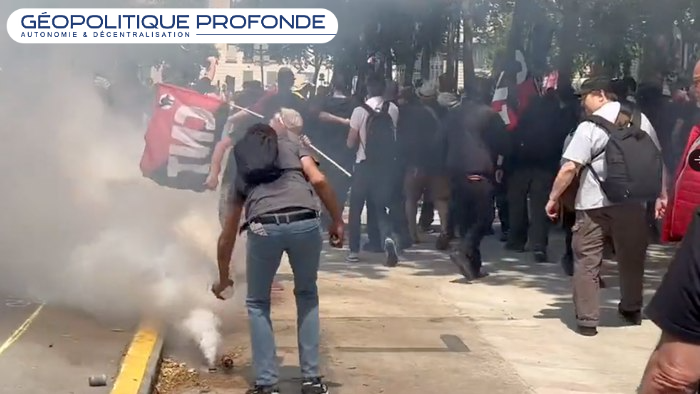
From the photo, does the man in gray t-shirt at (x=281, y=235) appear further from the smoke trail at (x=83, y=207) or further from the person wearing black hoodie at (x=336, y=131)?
the person wearing black hoodie at (x=336, y=131)

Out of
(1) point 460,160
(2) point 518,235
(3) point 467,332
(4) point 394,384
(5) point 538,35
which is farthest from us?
(5) point 538,35

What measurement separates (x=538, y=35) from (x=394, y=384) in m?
7.05

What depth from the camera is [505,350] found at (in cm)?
666

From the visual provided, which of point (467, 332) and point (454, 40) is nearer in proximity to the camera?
point (467, 332)

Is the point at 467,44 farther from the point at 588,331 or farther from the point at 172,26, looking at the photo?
the point at 172,26

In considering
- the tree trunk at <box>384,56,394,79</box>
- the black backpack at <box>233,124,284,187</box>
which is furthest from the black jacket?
the black backpack at <box>233,124,284,187</box>

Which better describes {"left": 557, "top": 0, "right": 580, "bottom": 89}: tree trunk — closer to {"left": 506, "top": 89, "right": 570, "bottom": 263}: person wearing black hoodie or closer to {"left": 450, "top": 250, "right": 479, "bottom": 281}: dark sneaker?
{"left": 506, "top": 89, "right": 570, "bottom": 263}: person wearing black hoodie

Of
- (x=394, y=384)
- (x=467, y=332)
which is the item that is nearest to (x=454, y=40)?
(x=467, y=332)

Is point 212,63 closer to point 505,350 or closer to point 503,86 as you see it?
point 505,350

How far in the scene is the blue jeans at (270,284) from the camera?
5266 millimetres

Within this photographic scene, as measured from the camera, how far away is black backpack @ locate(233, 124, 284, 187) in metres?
5.26

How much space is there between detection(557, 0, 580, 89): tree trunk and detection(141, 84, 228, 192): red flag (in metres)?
4.02

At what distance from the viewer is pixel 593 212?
7.02m

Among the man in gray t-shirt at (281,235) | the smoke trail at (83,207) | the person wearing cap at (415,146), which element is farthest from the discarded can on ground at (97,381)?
the person wearing cap at (415,146)
